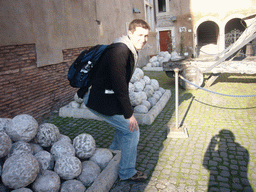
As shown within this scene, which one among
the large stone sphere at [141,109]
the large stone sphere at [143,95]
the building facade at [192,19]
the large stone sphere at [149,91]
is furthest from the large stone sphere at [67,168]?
the building facade at [192,19]

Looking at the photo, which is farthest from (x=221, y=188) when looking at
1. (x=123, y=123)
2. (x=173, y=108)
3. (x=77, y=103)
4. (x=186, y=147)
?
(x=77, y=103)

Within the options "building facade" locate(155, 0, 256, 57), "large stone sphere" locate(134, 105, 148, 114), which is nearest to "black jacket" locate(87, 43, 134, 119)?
"large stone sphere" locate(134, 105, 148, 114)

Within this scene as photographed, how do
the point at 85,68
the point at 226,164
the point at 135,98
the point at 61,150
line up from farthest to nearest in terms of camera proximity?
the point at 135,98 < the point at 226,164 < the point at 61,150 < the point at 85,68

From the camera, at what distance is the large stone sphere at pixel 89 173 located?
3.10 metres

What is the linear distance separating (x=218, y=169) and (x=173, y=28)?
19.8 m

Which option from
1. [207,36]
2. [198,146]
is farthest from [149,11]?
[198,146]

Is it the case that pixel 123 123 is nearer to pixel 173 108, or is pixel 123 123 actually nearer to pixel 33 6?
pixel 173 108

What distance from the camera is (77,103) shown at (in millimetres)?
6773

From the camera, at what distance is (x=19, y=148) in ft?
10.1

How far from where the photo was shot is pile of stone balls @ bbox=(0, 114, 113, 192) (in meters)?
2.61

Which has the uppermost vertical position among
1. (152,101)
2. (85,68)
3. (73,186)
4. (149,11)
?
(149,11)

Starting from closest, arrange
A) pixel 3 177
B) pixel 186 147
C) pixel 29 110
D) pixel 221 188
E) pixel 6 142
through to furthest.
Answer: pixel 3 177 → pixel 6 142 → pixel 221 188 → pixel 186 147 → pixel 29 110

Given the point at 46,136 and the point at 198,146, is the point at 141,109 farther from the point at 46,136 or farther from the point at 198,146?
the point at 46,136

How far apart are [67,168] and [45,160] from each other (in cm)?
34
